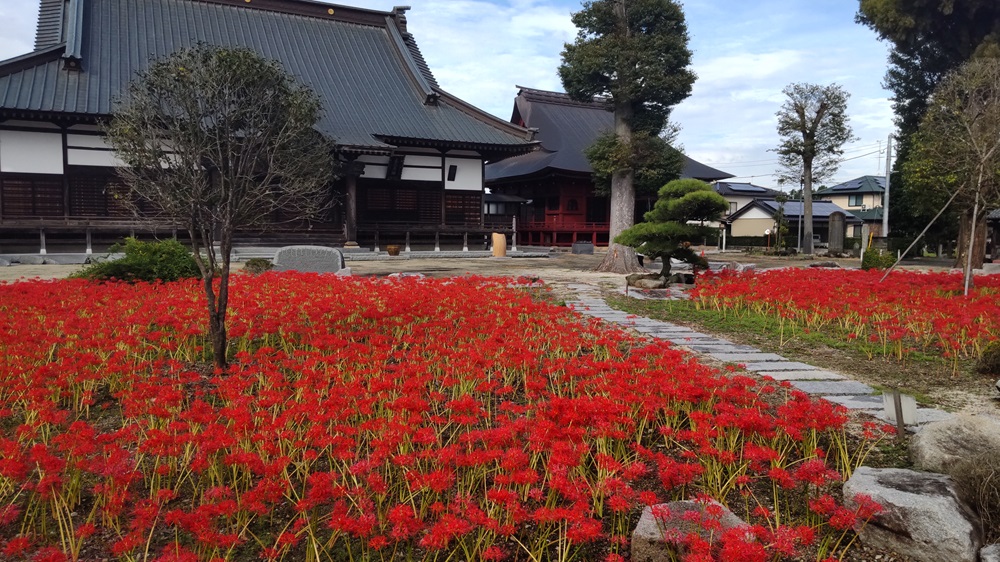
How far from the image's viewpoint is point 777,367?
568 cm

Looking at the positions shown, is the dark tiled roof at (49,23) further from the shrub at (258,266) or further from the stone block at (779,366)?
the stone block at (779,366)

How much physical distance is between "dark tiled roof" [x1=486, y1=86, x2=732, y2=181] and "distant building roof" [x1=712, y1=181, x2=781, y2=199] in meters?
23.7

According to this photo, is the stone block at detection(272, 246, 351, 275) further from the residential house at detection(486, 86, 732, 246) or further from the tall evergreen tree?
the residential house at detection(486, 86, 732, 246)

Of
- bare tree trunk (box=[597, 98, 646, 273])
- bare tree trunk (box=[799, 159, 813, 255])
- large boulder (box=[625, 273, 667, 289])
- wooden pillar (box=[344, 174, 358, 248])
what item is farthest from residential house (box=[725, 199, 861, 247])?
large boulder (box=[625, 273, 667, 289])

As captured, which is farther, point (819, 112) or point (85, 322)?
point (819, 112)

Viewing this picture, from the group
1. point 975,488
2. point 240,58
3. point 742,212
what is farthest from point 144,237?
point 742,212

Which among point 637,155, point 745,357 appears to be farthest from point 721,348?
point 637,155

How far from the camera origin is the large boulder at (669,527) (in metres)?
2.43

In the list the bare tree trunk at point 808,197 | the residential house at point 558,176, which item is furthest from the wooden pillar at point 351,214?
the bare tree trunk at point 808,197

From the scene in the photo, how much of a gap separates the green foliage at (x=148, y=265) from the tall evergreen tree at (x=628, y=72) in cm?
1076

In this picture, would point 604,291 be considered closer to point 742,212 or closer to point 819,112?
point 819,112

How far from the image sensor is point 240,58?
16.4 feet

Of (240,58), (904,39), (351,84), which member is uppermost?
(904,39)

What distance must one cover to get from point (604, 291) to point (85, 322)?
27.6 feet
